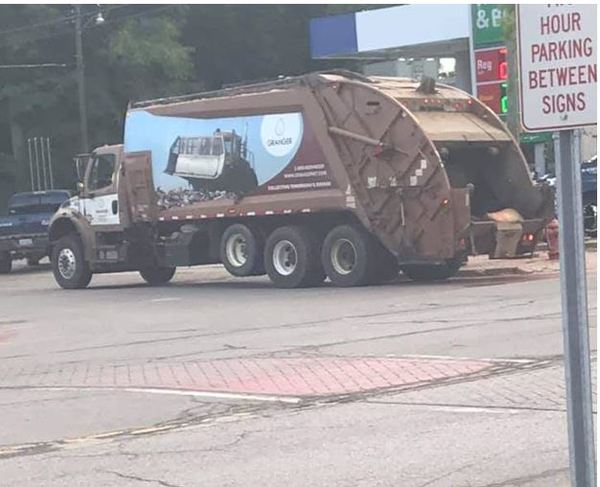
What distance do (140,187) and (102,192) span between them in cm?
106

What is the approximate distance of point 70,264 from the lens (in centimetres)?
2486

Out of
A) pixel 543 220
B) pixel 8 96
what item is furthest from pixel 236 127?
pixel 8 96

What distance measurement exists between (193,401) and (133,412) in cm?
57

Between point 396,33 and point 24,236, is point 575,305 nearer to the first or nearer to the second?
point 24,236

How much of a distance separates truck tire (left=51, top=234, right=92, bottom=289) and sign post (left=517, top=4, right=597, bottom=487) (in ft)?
68.0

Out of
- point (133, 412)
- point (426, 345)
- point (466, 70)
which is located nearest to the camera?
point (133, 412)

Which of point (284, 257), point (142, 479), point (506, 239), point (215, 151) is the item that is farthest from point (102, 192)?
point (142, 479)

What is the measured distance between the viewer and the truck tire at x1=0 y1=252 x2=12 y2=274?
1214 inches

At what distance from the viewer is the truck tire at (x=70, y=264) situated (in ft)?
81.0

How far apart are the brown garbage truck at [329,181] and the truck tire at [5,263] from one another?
7.82 metres

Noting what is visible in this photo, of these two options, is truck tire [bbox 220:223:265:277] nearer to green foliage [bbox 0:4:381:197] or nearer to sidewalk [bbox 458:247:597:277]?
sidewalk [bbox 458:247:597:277]

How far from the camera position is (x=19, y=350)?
571 inches

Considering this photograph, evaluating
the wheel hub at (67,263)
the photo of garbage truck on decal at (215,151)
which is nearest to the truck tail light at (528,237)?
the photo of garbage truck on decal at (215,151)

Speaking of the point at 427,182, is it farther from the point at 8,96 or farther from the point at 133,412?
the point at 8,96
